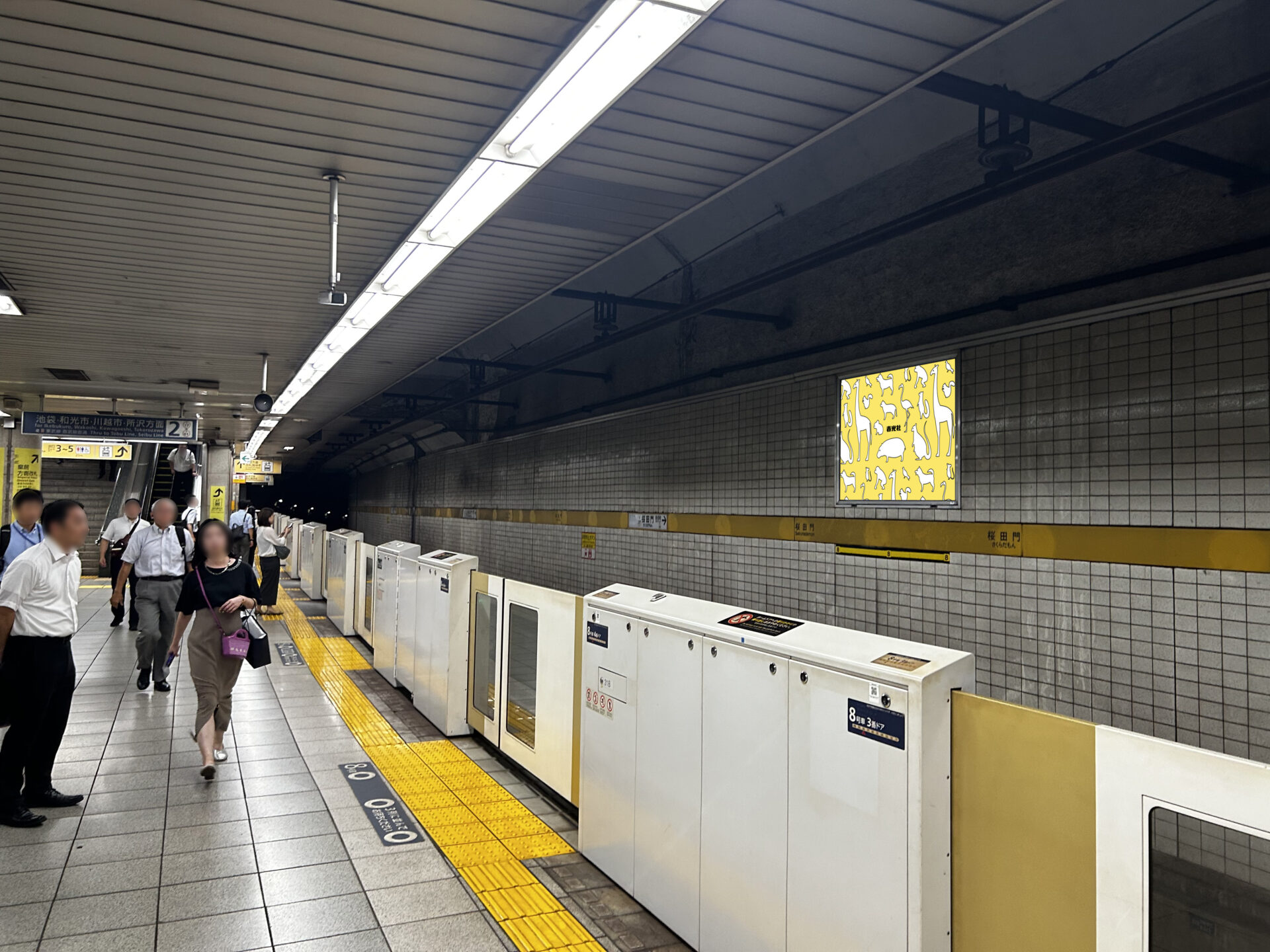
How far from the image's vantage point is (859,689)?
93.7 inches

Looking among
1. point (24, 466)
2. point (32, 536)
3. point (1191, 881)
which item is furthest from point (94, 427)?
point (1191, 881)

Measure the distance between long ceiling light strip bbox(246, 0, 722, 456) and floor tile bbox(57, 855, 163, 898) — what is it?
11.3 ft

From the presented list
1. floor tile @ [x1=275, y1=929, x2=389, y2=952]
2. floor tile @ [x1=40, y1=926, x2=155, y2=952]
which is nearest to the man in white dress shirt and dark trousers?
floor tile @ [x1=40, y1=926, x2=155, y2=952]

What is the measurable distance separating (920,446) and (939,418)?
0.25 metres

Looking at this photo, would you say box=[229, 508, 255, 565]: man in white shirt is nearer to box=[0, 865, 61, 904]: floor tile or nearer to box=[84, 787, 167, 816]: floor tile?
box=[84, 787, 167, 816]: floor tile

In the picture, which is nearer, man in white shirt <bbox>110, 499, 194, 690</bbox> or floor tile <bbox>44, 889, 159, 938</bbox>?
floor tile <bbox>44, 889, 159, 938</bbox>

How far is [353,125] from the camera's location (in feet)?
12.1

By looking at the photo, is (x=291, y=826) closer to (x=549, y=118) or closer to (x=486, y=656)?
(x=486, y=656)

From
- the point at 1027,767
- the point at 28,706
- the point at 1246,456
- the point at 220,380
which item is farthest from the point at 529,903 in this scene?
the point at 220,380

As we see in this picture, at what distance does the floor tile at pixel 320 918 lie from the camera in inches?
121

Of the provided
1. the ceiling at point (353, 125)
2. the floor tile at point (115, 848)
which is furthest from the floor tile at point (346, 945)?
the ceiling at point (353, 125)

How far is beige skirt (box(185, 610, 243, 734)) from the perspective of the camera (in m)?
4.92

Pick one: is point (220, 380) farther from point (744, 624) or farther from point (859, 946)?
point (859, 946)

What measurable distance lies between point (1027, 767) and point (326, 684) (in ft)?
22.2
